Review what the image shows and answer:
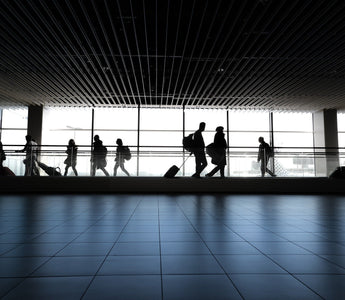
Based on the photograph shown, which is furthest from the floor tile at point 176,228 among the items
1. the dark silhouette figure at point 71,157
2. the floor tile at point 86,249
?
the dark silhouette figure at point 71,157

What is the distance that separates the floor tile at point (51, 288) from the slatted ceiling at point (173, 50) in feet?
19.1

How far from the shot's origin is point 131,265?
2352 mm

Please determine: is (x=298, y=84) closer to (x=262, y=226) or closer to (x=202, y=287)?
(x=262, y=226)

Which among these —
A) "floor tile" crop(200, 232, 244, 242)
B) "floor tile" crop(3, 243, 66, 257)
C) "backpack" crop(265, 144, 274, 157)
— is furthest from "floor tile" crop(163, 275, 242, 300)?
"backpack" crop(265, 144, 274, 157)

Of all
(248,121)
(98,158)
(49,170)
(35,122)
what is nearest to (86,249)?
(98,158)

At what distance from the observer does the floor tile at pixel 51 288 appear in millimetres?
1773

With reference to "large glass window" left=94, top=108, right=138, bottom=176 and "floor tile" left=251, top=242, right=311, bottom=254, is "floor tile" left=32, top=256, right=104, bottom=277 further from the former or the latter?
"large glass window" left=94, top=108, right=138, bottom=176

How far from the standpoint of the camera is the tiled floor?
73.6 inches

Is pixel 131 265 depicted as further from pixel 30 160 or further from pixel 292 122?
pixel 292 122

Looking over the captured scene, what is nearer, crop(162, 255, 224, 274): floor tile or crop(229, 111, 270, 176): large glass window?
crop(162, 255, 224, 274): floor tile

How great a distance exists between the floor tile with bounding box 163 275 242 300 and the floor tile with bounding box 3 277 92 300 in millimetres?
522

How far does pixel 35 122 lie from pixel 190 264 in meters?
15.8

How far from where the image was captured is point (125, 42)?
28.2ft

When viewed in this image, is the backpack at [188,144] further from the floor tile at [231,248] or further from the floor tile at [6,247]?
the floor tile at [6,247]
